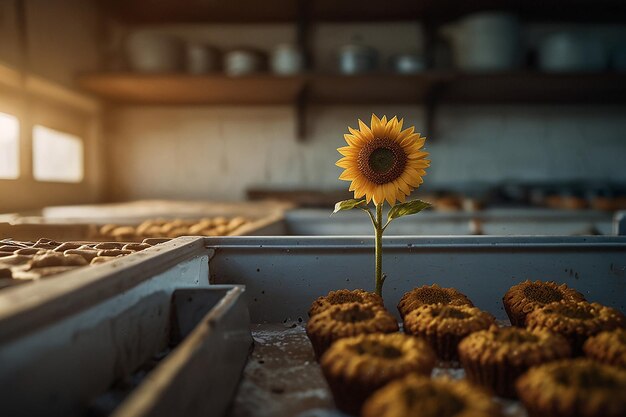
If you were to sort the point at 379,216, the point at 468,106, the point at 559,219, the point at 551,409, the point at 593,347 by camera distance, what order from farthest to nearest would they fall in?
the point at 468,106 < the point at 559,219 < the point at 379,216 < the point at 593,347 < the point at 551,409

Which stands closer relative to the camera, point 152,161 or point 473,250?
point 473,250

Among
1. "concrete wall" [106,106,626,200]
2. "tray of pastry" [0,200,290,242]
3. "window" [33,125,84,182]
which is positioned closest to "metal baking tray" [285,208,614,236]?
"tray of pastry" [0,200,290,242]

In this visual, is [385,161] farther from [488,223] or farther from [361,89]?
[361,89]

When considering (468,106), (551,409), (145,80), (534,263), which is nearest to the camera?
(551,409)

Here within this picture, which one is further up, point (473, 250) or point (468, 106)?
point (468, 106)

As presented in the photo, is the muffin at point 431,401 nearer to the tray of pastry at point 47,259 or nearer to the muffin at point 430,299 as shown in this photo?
the muffin at point 430,299

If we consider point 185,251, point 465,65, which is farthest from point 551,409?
point 465,65

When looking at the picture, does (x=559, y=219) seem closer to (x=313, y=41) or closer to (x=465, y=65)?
(x=465, y=65)

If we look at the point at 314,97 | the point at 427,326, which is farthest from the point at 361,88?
the point at 427,326
